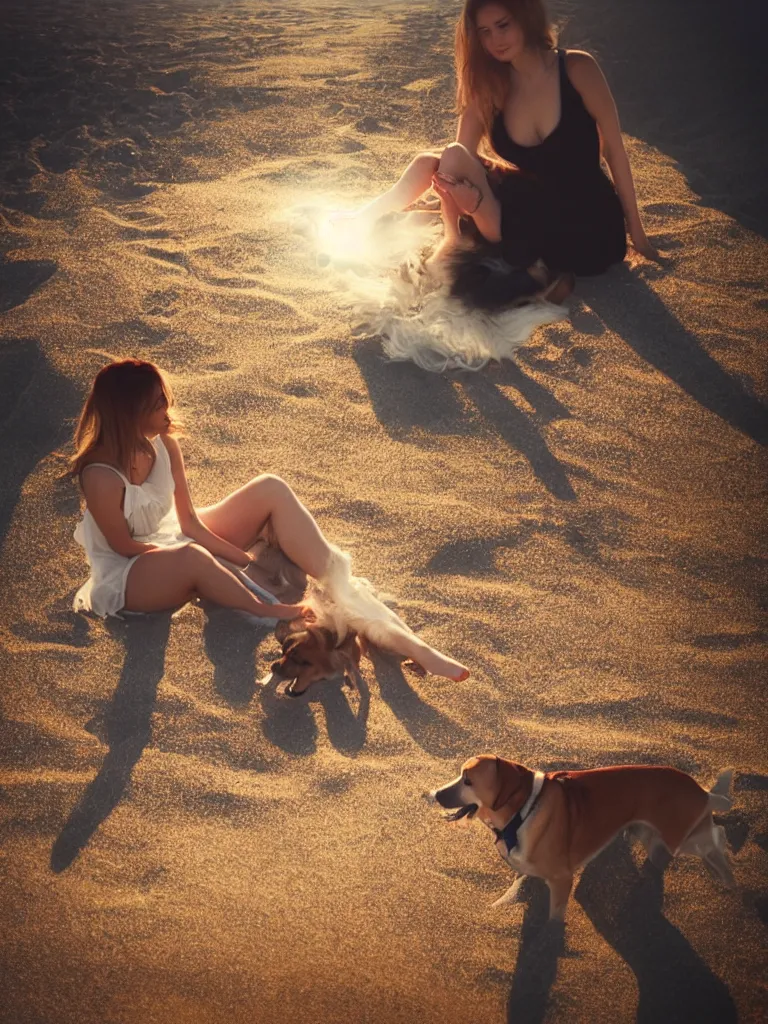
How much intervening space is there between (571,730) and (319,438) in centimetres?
192

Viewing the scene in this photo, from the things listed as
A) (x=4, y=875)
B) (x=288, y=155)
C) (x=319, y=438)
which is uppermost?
(x=288, y=155)

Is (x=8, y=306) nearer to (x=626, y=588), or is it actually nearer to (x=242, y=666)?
(x=242, y=666)

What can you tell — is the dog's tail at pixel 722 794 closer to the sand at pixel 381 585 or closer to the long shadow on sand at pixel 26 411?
the sand at pixel 381 585

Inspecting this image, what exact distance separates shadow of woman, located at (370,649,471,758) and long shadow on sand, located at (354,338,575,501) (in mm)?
1261

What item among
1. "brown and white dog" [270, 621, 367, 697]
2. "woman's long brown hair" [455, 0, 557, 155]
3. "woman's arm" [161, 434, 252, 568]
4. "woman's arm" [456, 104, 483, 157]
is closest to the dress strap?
"woman's arm" [161, 434, 252, 568]

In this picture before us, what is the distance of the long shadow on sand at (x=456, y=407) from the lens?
4219mm

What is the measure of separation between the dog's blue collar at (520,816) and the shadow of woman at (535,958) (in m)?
0.37

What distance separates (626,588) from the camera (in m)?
3.54

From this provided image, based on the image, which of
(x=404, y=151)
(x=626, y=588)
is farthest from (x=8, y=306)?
(x=626, y=588)

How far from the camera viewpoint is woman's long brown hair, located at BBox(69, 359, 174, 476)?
315 cm

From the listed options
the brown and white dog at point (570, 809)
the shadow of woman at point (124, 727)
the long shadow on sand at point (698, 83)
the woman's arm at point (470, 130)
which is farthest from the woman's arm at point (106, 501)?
the long shadow on sand at point (698, 83)

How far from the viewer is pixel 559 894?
2.41m

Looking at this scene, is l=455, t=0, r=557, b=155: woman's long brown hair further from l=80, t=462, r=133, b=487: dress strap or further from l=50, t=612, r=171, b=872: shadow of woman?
l=50, t=612, r=171, b=872: shadow of woman

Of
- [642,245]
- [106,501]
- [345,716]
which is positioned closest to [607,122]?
[642,245]
